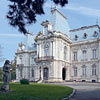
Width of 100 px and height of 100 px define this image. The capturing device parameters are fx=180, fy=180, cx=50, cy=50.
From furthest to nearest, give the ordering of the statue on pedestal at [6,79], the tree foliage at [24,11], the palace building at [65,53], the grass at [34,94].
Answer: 1. the palace building at [65,53]
2. the statue on pedestal at [6,79]
3. the grass at [34,94]
4. the tree foliage at [24,11]

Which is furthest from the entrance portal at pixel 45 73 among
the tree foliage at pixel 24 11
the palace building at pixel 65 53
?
the tree foliage at pixel 24 11

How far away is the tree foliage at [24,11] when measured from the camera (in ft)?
33.8

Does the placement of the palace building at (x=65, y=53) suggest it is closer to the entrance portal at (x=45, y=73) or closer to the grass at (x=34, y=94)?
the entrance portal at (x=45, y=73)

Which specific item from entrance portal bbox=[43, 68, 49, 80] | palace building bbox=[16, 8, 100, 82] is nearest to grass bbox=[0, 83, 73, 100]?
palace building bbox=[16, 8, 100, 82]

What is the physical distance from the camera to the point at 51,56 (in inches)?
1620

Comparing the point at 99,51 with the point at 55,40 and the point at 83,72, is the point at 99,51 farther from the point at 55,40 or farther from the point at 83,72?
the point at 55,40

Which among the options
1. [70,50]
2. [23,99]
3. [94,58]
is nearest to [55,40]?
[70,50]

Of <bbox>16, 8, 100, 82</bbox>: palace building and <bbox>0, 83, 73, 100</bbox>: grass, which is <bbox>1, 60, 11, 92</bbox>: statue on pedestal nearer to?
<bbox>0, 83, 73, 100</bbox>: grass

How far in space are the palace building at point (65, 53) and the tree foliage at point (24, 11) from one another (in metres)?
30.2

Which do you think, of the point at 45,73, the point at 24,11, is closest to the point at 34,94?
the point at 24,11

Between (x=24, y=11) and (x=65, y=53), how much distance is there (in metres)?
35.2

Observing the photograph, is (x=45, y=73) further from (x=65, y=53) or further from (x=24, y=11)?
(x=24, y=11)

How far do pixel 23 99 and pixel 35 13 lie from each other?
6.04 meters

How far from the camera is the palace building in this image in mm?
41625
